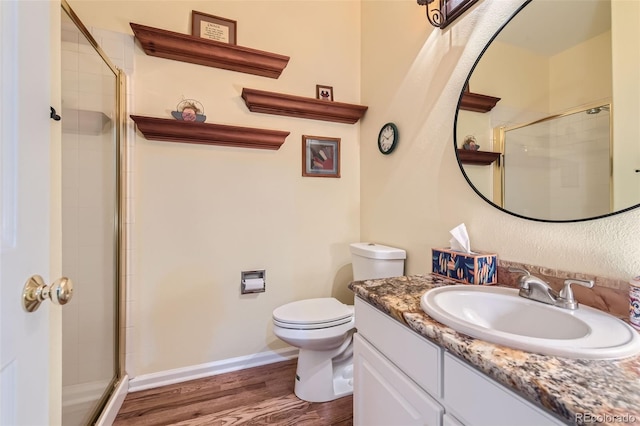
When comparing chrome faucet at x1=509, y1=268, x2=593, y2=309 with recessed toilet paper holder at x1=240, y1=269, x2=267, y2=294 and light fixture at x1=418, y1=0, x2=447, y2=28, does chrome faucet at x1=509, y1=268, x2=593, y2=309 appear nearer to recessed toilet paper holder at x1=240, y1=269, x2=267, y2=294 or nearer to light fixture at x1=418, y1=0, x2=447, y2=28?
light fixture at x1=418, y1=0, x2=447, y2=28

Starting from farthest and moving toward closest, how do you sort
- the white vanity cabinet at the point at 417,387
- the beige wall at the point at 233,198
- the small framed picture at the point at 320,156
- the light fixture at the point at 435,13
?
the small framed picture at the point at 320,156
the beige wall at the point at 233,198
the light fixture at the point at 435,13
the white vanity cabinet at the point at 417,387

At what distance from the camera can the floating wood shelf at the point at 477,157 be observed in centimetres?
115

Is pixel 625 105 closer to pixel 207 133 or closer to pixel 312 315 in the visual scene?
pixel 312 315

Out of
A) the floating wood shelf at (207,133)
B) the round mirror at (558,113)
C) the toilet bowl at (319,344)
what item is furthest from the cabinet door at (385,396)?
the floating wood shelf at (207,133)

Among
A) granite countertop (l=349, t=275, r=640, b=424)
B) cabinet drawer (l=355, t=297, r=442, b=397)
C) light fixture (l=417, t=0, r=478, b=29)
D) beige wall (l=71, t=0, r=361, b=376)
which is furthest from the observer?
beige wall (l=71, t=0, r=361, b=376)

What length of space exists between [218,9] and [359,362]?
222 centimetres

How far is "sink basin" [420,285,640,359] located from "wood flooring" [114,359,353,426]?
97 centimetres

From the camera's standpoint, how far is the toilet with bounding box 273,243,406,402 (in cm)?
145

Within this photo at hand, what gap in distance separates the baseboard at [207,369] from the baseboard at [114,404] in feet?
0.20

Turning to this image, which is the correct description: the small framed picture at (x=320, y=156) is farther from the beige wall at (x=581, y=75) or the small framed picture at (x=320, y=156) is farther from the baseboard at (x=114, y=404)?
the baseboard at (x=114, y=404)

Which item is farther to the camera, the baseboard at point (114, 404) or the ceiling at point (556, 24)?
the baseboard at point (114, 404)

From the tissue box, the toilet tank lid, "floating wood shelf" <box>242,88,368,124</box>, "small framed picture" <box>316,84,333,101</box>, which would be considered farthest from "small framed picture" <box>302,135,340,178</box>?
the tissue box
